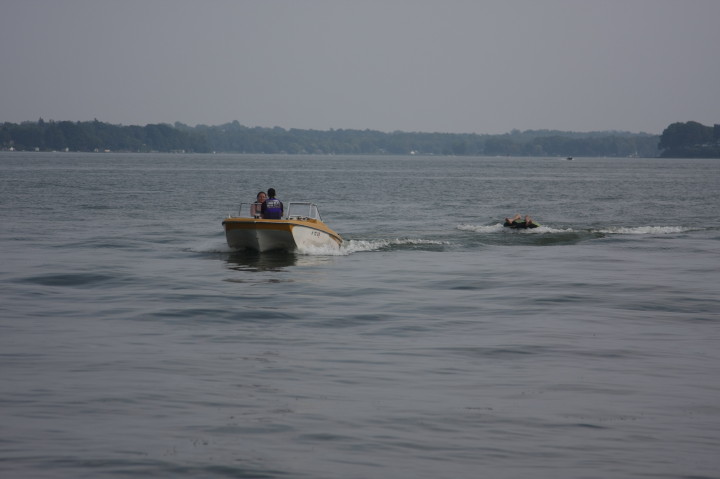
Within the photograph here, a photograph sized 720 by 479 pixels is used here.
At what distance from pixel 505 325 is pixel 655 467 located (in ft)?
27.7

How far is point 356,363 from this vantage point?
14.6 m

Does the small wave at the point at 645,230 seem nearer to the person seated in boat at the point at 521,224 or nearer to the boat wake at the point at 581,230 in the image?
the boat wake at the point at 581,230

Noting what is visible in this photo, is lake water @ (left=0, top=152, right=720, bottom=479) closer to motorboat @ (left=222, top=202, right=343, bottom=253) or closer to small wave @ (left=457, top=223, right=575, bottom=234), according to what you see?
motorboat @ (left=222, top=202, right=343, bottom=253)

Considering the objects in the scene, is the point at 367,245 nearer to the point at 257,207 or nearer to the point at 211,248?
the point at 211,248

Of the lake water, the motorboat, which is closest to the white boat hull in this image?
the motorboat

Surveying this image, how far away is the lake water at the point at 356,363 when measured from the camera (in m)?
A: 10.1

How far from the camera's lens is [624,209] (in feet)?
203

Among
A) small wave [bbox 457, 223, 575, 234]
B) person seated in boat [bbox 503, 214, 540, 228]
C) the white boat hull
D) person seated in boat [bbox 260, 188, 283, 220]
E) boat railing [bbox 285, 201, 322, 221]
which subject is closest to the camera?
the white boat hull

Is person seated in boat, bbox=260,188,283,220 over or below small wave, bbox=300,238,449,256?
over

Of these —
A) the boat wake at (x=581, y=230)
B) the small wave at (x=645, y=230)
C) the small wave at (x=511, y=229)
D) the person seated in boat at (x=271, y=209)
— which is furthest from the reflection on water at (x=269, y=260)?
the small wave at (x=645, y=230)

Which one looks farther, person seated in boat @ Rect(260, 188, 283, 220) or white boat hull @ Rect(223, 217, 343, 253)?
person seated in boat @ Rect(260, 188, 283, 220)

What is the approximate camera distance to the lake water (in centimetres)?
1014

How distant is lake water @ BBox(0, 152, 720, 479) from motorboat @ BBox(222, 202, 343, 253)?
0.55 metres

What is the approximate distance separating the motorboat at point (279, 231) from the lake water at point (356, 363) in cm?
55
